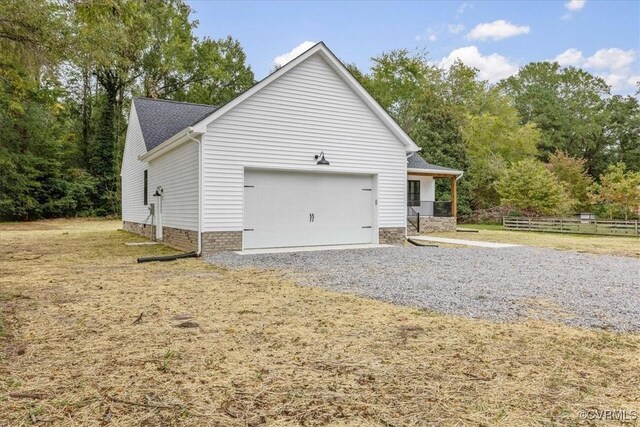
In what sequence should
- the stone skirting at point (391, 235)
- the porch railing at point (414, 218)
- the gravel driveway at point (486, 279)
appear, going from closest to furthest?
the gravel driveway at point (486, 279) < the stone skirting at point (391, 235) < the porch railing at point (414, 218)

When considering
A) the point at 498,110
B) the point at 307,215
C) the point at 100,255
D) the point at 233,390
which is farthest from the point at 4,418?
the point at 498,110

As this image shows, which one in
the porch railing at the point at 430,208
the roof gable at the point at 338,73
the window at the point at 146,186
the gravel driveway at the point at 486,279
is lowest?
the gravel driveway at the point at 486,279

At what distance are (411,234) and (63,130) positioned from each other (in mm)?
26999

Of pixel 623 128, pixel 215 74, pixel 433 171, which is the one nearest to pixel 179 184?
pixel 433 171

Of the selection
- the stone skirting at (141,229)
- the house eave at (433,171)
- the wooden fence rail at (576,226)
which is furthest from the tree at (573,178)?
the stone skirting at (141,229)

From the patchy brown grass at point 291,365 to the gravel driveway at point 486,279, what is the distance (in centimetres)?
54

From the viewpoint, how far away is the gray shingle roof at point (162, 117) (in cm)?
1518

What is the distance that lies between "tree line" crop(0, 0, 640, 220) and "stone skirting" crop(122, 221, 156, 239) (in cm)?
792

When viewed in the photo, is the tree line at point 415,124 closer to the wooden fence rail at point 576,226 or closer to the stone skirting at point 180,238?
the wooden fence rail at point 576,226

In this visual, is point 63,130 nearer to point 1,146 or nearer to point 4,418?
point 1,146

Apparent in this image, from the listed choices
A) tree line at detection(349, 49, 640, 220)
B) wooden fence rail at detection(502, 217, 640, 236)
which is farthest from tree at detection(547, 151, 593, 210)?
wooden fence rail at detection(502, 217, 640, 236)

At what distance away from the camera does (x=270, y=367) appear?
3174 millimetres

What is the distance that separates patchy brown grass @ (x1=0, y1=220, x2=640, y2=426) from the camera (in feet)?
8.16

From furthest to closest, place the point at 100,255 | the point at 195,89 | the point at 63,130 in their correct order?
the point at 195,89 → the point at 63,130 → the point at 100,255
